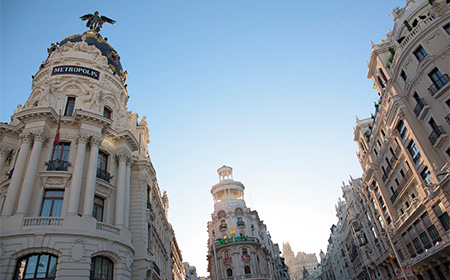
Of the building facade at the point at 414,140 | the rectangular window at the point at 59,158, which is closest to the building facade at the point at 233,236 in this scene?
the building facade at the point at 414,140

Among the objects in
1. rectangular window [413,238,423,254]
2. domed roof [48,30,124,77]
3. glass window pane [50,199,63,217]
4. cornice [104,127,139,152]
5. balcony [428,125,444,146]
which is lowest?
rectangular window [413,238,423,254]

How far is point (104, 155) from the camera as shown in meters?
26.7

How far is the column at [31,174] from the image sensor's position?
66.9ft

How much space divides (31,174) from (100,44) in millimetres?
18013

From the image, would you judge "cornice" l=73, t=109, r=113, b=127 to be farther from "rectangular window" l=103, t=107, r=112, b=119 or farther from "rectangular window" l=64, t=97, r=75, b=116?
"rectangular window" l=103, t=107, r=112, b=119

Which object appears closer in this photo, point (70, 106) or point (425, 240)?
point (70, 106)

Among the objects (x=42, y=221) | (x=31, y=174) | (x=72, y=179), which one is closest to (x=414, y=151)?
(x=72, y=179)

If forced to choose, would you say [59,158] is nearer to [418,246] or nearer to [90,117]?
[90,117]

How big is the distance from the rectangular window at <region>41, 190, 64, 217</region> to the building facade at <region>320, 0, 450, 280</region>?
29.3 metres

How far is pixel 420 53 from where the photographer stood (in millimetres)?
28188

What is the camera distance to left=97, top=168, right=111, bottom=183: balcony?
24673 millimetres

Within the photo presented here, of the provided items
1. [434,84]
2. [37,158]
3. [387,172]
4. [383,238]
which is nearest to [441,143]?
[434,84]

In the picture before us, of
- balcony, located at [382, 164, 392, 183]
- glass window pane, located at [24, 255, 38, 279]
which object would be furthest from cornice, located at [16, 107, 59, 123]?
balcony, located at [382, 164, 392, 183]

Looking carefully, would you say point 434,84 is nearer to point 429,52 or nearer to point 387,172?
point 429,52
